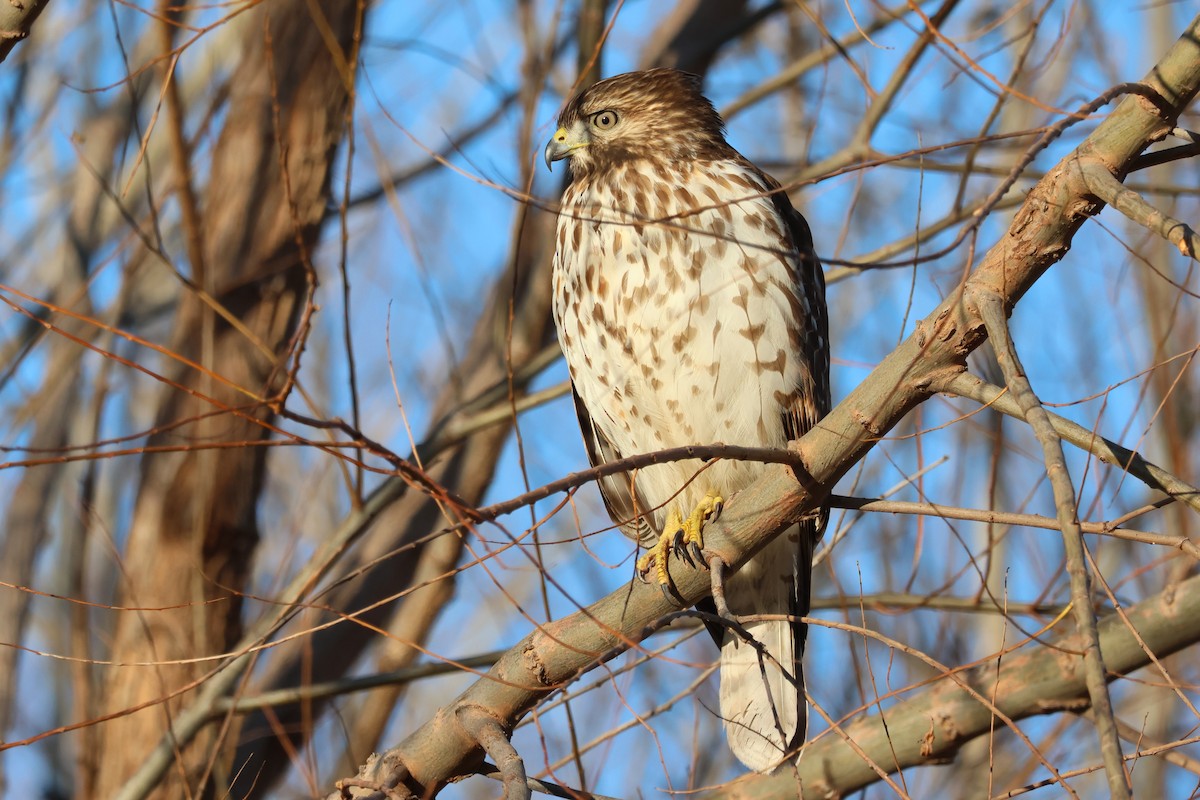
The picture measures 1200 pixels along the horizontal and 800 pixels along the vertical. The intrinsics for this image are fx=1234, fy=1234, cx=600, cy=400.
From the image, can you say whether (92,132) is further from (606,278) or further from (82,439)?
(606,278)

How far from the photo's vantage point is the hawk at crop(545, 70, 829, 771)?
3.46m

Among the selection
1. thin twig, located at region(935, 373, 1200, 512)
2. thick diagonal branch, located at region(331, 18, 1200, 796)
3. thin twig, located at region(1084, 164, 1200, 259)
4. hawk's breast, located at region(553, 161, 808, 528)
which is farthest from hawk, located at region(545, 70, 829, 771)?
thin twig, located at region(1084, 164, 1200, 259)

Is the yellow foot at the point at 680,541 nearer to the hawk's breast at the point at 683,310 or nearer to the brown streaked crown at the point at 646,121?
the hawk's breast at the point at 683,310

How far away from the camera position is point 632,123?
4000mm

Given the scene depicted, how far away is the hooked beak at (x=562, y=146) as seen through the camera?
399 centimetres

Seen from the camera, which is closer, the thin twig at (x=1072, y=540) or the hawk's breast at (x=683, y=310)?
the thin twig at (x=1072, y=540)

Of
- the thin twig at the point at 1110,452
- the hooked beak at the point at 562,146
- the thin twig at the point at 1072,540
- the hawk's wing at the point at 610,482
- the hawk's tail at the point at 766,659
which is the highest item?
the hooked beak at the point at 562,146

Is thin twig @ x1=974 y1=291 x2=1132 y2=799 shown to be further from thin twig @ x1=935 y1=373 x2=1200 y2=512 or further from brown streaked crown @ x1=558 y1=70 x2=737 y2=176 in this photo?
brown streaked crown @ x1=558 y1=70 x2=737 y2=176

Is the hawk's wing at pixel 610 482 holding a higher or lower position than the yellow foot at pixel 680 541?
higher

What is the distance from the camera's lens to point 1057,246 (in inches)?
83.1

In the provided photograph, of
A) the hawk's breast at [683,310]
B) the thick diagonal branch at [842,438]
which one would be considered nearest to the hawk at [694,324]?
the hawk's breast at [683,310]

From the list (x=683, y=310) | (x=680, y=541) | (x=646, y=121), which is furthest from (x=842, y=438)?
(x=646, y=121)

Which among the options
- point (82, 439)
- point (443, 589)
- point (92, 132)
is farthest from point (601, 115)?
point (92, 132)

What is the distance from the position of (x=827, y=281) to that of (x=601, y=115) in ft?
3.06
